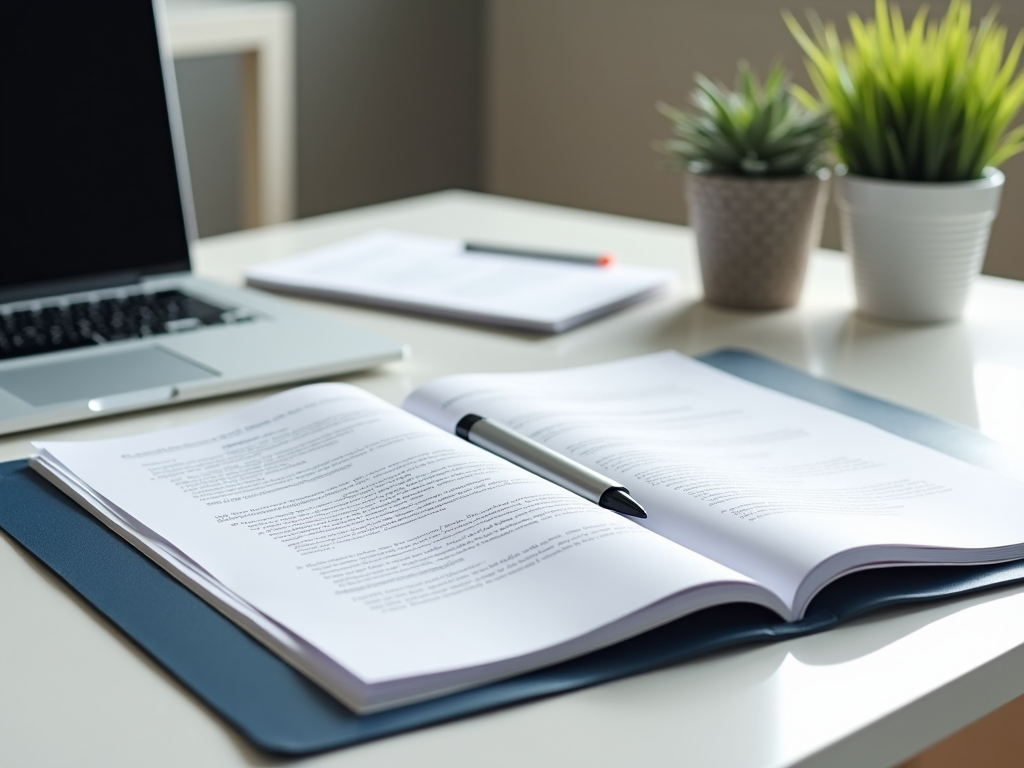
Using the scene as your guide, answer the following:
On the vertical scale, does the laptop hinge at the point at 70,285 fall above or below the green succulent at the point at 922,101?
below

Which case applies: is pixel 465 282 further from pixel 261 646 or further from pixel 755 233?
pixel 261 646

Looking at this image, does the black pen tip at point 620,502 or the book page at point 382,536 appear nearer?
the book page at point 382,536

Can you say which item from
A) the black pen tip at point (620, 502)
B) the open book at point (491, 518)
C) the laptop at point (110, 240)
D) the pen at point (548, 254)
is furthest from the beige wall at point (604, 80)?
the black pen tip at point (620, 502)

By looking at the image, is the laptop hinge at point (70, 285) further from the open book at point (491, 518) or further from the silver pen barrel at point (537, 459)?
the silver pen barrel at point (537, 459)

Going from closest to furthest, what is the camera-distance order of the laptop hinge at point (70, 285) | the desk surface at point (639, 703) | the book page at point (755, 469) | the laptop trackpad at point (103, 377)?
the desk surface at point (639, 703), the book page at point (755, 469), the laptop trackpad at point (103, 377), the laptop hinge at point (70, 285)

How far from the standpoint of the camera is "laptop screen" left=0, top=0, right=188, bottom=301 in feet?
3.08

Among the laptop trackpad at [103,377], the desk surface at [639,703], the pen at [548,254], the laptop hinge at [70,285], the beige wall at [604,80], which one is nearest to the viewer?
the desk surface at [639,703]

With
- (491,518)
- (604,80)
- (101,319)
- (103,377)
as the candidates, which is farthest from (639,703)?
(604,80)

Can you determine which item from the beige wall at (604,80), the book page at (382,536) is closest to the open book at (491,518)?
the book page at (382,536)

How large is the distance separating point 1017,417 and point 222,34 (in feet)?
5.61

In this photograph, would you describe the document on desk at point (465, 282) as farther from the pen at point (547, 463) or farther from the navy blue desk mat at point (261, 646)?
the navy blue desk mat at point (261, 646)

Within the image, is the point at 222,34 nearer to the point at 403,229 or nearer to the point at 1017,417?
the point at 403,229

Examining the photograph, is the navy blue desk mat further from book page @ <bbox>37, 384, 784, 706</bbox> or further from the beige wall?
the beige wall

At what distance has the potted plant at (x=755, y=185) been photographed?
1.03 meters
